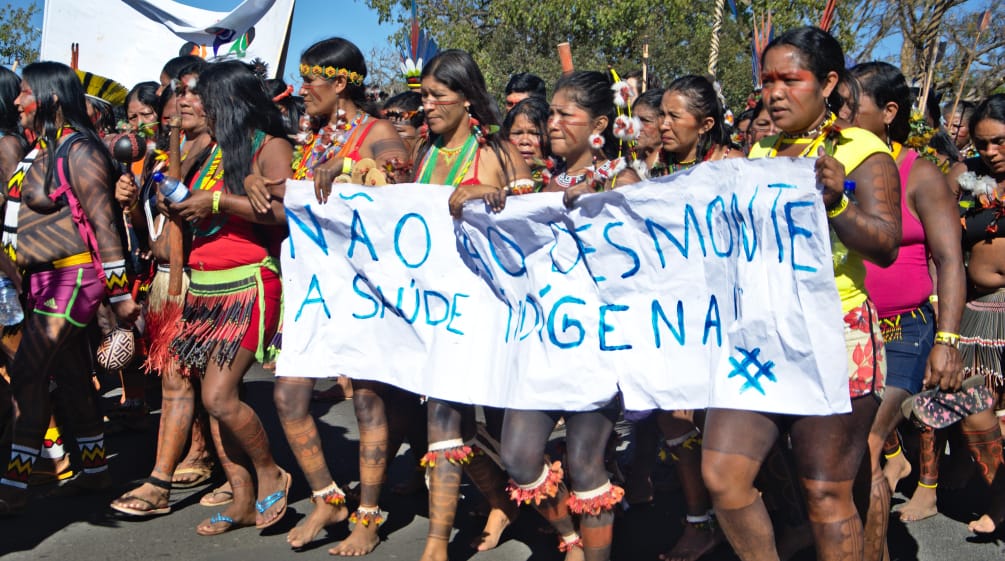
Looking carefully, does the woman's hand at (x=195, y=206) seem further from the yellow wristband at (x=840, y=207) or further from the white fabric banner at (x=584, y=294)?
the yellow wristband at (x=840, y=207)

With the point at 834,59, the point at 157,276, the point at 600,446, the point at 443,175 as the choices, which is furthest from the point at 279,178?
the point at 834,59

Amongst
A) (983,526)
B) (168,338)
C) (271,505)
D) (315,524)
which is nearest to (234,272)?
(168,338)

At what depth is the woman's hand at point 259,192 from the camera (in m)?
4.36

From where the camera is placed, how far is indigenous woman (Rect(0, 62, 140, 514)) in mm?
4957

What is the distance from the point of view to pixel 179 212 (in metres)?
4.41

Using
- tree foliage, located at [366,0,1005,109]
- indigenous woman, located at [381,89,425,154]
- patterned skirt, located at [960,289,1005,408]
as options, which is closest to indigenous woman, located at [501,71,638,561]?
patterned skirt, located at [960,289,1005,408]

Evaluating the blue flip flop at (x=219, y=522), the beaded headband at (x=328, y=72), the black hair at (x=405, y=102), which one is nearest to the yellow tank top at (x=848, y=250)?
the beaded headband at (x=328, y=72)

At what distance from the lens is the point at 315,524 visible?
4.46m

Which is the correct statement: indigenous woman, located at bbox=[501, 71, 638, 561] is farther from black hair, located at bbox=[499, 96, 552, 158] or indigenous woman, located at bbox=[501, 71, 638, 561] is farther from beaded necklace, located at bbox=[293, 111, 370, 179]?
black hair, located at bbox=[499, 96, 552, 158]

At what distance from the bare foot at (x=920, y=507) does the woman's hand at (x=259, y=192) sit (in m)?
3.47

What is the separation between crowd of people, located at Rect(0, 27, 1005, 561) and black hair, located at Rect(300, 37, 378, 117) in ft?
0.04

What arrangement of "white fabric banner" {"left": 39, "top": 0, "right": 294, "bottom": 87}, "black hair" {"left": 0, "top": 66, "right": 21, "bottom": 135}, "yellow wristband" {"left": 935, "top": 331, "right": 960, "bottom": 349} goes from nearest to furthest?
"yellow wristband" {"left": 935, "top": 331, "right": 960, "bottom": 349} < "black hair" {"left": 0, "top": 66, "right": 21, "bottom": 135} < "white fabric banner" {"left": 39, "top": 0, "right": 294, "bottom": 87}

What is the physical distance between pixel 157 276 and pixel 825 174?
3.67 m

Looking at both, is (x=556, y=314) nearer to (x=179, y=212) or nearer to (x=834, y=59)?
(x=834, y=59)
